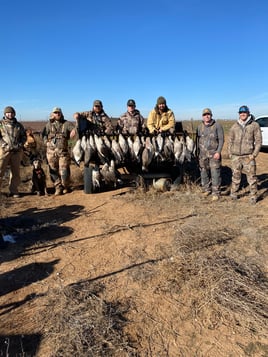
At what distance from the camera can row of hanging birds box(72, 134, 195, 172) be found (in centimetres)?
754

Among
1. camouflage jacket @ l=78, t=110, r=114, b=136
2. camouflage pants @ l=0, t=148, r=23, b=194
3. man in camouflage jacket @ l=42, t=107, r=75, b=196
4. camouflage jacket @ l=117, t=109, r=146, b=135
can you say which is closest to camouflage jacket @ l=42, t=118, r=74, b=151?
man in camouflage jacket @ l=42, t=107, r=75, b=196

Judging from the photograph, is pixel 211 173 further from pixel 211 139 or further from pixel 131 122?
pixel 131 122

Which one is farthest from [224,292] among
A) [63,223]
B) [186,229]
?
[63,223]

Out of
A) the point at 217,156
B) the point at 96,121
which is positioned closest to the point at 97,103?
the point at 96,121

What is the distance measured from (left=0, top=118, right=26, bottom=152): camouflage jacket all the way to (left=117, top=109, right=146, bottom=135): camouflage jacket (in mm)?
2582

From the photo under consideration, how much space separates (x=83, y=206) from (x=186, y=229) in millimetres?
2644

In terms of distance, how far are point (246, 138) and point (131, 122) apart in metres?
3.02

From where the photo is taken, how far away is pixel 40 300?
3.80m

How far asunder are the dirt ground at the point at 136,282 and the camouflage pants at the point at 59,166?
1.60 meters

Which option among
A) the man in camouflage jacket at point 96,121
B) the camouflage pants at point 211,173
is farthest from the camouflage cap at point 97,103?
the camouflage pants at point 211,173

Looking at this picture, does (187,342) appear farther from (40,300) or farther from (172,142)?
(172,142)

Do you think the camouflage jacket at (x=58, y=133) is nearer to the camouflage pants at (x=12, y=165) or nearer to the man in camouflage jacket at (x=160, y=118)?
the camouflage pants at (x=12, y=165)

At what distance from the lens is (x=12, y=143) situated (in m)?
8.12

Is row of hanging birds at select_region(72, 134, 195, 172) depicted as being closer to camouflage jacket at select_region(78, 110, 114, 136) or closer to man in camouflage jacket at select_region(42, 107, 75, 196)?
camouflage jacket at select_region(78, 110, 114, 136)
